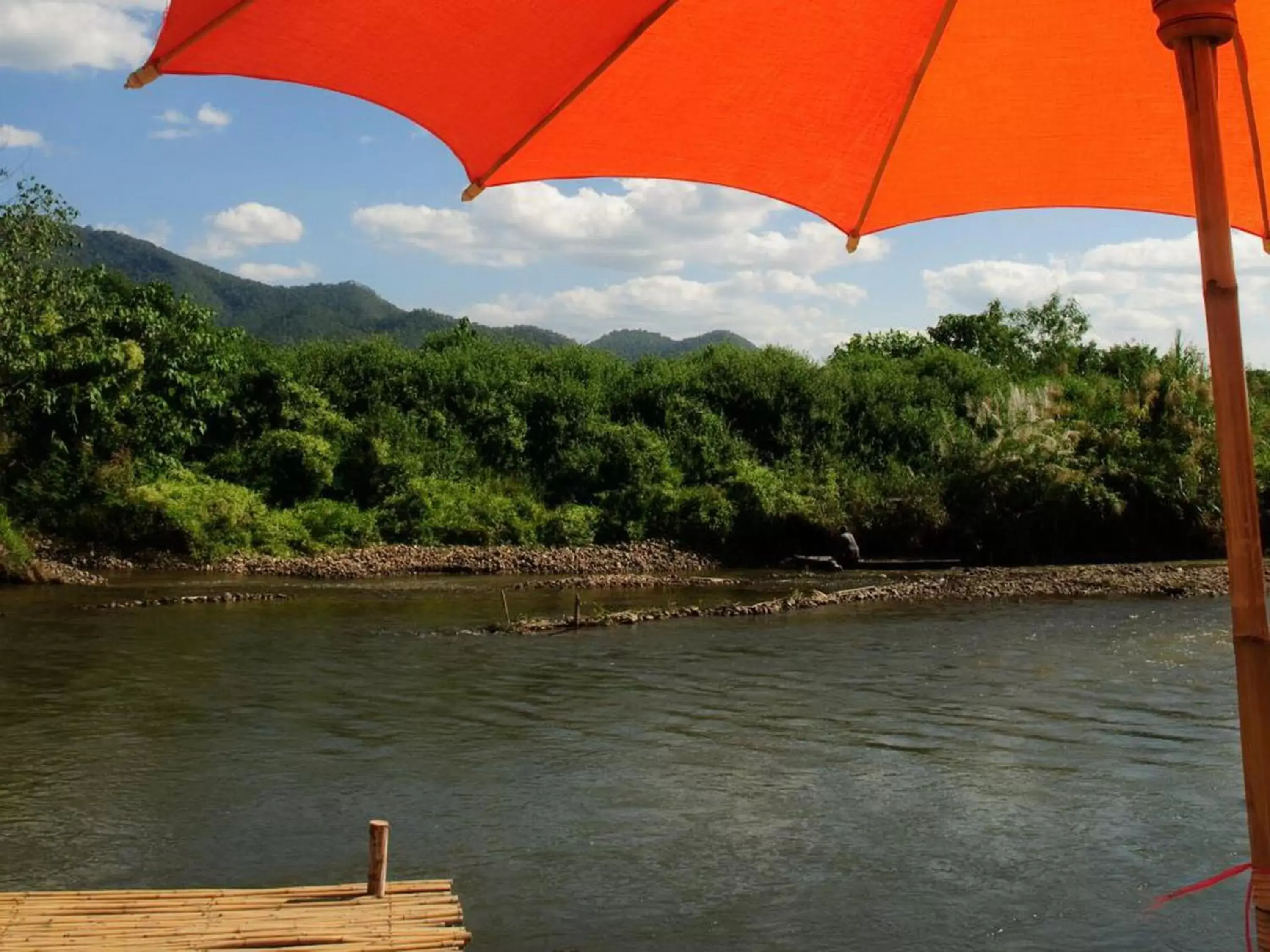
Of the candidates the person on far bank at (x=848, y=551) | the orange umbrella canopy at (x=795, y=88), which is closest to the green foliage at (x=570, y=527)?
the person on far bank at (x=848, y=551)

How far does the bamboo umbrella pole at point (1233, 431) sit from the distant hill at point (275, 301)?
112749 millimetres

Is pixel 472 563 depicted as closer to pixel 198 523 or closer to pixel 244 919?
pixel 198 523

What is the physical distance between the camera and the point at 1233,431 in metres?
2.05

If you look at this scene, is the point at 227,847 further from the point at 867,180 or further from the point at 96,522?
the point at 96,522

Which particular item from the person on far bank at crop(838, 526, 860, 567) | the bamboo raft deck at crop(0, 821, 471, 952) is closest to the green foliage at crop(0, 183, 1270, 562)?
the person on far bank at crop(838, 526, 860, 567)

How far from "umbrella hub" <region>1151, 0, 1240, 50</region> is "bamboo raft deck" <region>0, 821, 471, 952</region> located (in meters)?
3.16

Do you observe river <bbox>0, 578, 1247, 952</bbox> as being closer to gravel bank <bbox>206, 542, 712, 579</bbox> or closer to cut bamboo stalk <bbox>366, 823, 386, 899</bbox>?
cut bamboo stalk <bbox>366, 823, 386, 899</bbox>

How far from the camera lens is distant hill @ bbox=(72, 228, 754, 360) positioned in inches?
4734

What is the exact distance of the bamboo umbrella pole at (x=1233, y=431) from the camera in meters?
1.98

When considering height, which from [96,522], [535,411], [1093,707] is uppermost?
[535,411]

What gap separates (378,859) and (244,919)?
0.49 meters

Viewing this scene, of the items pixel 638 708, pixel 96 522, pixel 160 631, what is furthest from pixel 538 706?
pixel 96 522

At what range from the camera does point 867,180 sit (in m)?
3.22

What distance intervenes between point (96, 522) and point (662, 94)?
18371mm
